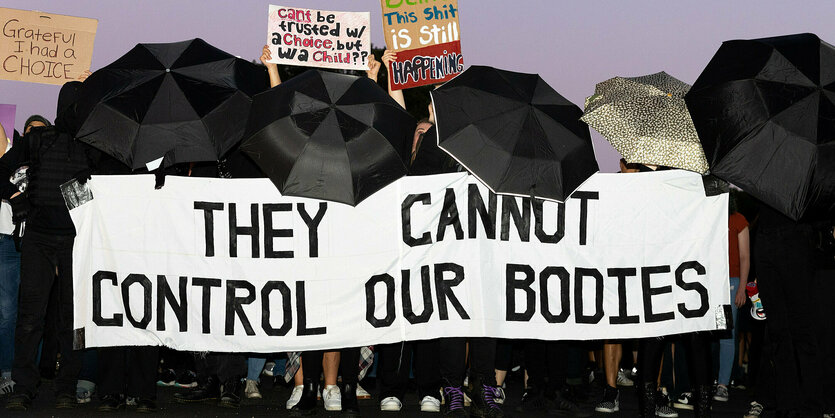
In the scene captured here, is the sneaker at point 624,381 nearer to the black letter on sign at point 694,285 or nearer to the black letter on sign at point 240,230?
the black letter on sign at point 694,285

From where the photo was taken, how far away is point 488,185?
22.6 feet

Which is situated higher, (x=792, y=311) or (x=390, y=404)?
(x=792, y=311)

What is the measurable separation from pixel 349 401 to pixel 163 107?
106 inches

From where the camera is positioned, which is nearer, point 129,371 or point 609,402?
point 129,371

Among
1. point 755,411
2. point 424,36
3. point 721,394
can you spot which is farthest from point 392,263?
point 721,394

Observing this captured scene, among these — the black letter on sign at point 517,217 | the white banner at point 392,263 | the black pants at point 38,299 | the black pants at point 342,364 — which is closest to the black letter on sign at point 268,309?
the white banner at point 392,263

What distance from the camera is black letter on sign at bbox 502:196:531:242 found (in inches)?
294

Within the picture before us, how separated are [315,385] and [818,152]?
13.7 feet

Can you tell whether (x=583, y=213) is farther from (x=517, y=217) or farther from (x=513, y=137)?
(x=513, y=137)

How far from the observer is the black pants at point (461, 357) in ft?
24.0

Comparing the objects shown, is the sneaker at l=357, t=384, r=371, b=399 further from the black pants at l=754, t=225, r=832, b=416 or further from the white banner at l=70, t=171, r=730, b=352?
the black pants at l=754, t=225, r=832, b=416

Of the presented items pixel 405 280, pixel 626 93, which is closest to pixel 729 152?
pixel 626 93

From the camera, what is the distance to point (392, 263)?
749 cm

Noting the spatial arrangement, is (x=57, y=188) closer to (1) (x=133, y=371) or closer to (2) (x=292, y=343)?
(1) (x=133, y=371)
